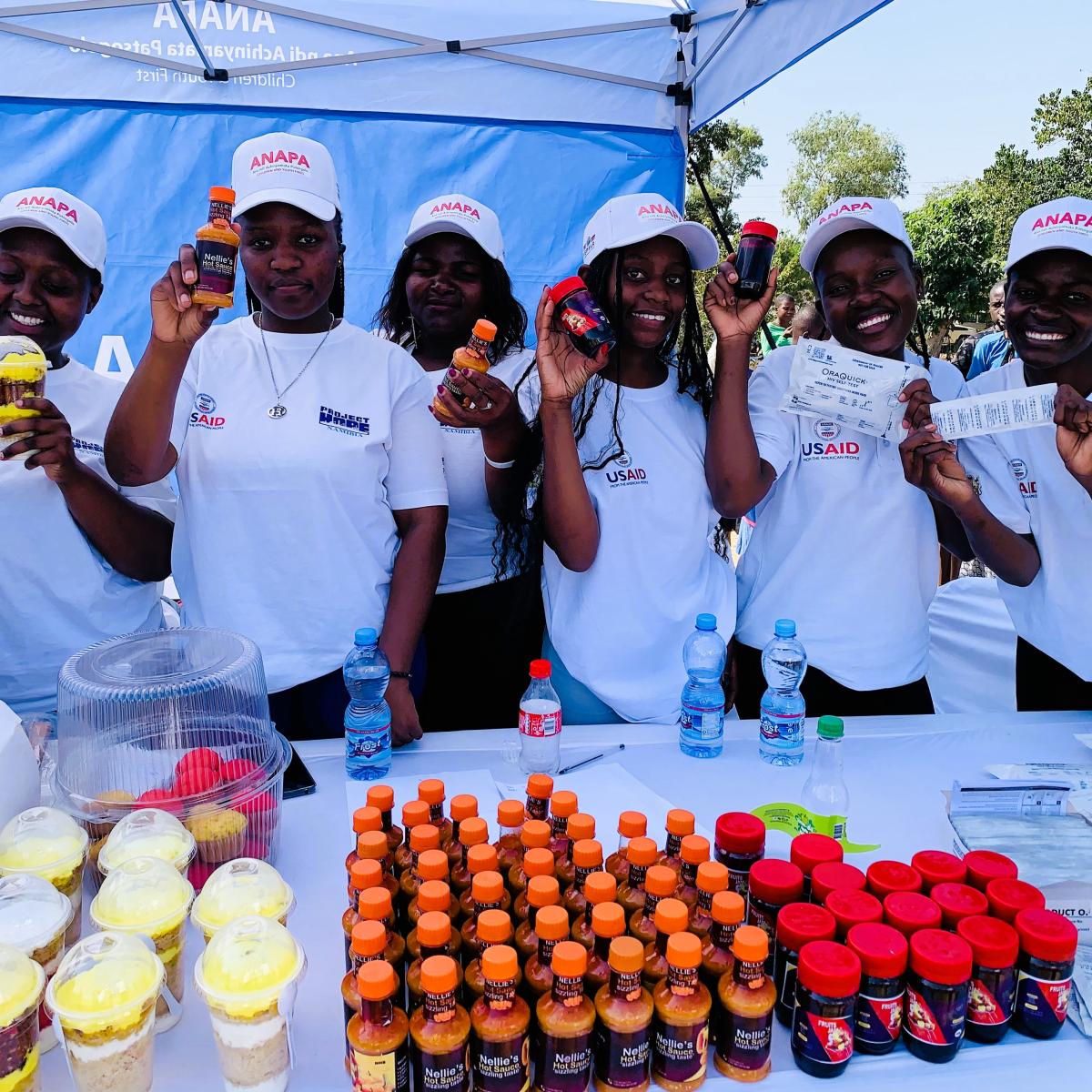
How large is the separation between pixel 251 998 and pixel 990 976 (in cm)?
99

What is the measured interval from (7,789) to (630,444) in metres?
1.66

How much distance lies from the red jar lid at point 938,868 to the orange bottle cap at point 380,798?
2.89ft

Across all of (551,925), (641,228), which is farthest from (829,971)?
(641,228)

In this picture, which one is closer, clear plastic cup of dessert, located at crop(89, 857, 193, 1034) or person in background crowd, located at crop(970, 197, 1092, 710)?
clear plastic cup of dessert, located at crop(89, 857, 193, 1034)

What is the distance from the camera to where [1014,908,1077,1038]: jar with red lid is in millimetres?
1153

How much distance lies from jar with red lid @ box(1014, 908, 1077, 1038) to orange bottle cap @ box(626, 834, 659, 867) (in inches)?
20.2

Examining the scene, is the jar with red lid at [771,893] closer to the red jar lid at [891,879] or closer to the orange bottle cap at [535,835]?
the red jar lid at [891,879]

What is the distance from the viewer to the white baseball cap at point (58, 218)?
223 centimetres

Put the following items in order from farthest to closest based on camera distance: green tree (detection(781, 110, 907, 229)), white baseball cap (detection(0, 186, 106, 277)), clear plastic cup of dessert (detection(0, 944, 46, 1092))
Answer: green tree (detection(781, 110, 907, 229)) → white baseball cap (detection(0, 186, 106, 277)) → clear plastic cup of dessert (detection(0, 944, 46, 1092))

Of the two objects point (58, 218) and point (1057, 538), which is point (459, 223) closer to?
point (58, 218)

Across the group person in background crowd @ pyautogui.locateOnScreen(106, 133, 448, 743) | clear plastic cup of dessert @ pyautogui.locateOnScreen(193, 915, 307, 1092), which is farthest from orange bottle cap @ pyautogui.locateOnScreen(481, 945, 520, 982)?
person in background crowd @ pyautogui.locateOnScreen(106, 133, 448, 743)

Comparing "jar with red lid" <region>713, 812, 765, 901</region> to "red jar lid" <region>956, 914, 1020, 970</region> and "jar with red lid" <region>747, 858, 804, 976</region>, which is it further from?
"red jar lid" <region>956, 914, 1020, 970</region>

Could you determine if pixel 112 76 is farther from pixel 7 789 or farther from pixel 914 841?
pixel 914 841

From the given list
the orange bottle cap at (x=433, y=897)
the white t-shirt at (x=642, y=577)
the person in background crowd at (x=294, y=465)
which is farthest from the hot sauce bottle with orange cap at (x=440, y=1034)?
the white t-shirt at (x=642, y=577)
